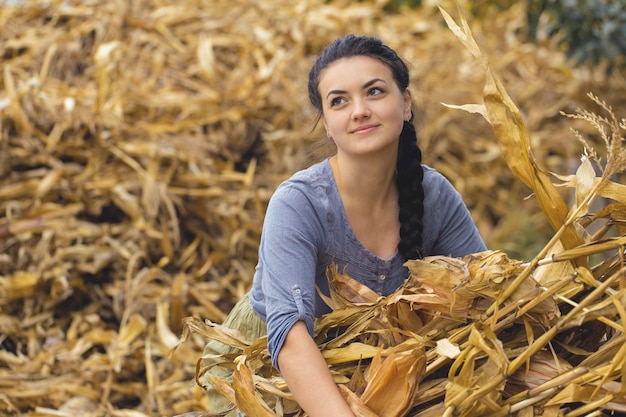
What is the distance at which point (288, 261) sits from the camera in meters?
1.63

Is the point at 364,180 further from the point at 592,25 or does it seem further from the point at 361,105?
the point at 592,25

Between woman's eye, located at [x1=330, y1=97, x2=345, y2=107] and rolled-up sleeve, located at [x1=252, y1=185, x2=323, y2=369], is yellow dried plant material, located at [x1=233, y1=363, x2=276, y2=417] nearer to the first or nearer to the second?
rolled-up sleeve, located at [x1=252, y1=185, x2=323, y2=369]

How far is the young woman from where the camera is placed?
5.32 ft

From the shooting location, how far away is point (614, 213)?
4.83 ft

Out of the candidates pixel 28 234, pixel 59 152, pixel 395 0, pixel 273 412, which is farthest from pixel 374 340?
pixel 395 0

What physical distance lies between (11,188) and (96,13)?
1279 millimetres

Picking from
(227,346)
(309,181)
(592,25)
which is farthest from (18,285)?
(592,25)

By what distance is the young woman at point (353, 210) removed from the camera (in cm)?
162

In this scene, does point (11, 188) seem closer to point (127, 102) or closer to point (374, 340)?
point (127, 102)

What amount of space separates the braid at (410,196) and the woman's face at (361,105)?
0.08 m

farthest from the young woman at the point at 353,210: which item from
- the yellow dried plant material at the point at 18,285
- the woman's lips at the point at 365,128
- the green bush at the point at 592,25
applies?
the green bush at the point at 592,25

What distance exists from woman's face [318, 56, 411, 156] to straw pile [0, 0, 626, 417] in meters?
0.27

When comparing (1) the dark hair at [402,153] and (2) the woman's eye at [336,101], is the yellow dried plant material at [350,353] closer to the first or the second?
(1) the dark hair at [402,153]

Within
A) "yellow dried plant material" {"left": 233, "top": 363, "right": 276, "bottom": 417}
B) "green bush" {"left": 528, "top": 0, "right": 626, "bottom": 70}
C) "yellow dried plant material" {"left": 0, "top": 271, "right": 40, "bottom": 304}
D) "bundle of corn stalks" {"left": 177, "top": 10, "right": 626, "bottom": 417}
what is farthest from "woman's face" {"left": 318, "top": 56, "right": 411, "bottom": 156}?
"green bush" {"left": 528, "top": 0, "right": 626, "bottom": 70}
